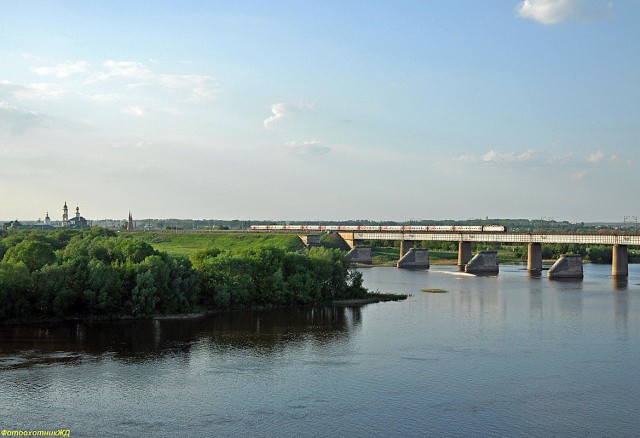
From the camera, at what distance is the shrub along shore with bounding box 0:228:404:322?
5575cm

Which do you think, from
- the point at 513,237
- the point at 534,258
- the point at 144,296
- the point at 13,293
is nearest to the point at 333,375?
the point at 144,296

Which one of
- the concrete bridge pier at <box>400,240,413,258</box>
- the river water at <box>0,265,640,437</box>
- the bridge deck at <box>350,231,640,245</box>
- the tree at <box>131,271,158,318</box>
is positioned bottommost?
the river water at <box>0,265,640,437</box>

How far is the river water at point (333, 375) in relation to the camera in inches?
1262

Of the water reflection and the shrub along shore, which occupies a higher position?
the shrub along shore

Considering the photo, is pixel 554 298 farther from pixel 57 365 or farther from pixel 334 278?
pixel 57 365

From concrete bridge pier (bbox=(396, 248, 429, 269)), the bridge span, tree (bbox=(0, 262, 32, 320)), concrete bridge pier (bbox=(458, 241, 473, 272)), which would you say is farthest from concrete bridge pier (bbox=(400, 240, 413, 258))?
tree (bbox=(0, 262, 32, 320))

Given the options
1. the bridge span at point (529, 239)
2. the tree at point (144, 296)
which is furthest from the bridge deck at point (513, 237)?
the tree at point (144, 296)

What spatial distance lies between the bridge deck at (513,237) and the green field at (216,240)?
Answer: 1486 cm

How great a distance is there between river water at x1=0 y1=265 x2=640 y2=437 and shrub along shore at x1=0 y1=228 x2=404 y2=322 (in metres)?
2.77

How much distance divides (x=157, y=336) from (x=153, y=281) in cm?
903

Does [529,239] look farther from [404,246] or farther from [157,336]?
[157,336]

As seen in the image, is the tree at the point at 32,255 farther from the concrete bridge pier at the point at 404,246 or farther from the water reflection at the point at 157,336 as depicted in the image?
the concrete bridge pier at the point at 404,246

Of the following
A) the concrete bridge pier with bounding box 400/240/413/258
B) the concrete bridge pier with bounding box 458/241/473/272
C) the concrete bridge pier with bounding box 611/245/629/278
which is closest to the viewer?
the concrete bridge pier with bounding box 611/245/629/278

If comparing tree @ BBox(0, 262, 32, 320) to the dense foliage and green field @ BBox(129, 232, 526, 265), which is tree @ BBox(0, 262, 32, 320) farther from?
green field @ BBox(129, 232, 526, 265)
